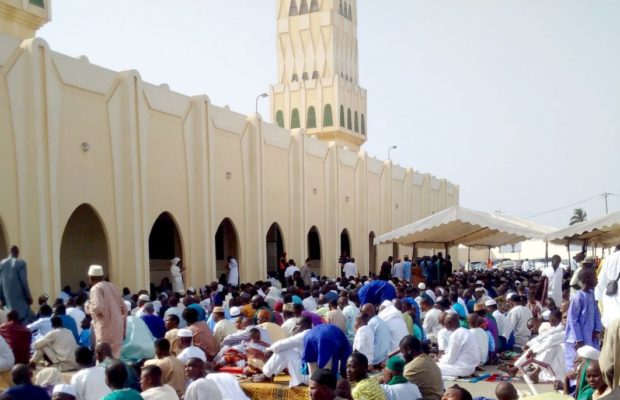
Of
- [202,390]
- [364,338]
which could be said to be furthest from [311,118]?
[202,390]

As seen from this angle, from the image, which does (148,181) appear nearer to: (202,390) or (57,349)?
(57,349)

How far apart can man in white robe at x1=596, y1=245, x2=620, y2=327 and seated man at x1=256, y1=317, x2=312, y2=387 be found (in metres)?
3.22

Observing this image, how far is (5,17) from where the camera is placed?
19.3 metres

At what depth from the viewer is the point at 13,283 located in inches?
468

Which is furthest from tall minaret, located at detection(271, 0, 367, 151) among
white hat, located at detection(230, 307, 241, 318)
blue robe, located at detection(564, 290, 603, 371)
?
blue robe, located at detection(564, 290, 603, 371)

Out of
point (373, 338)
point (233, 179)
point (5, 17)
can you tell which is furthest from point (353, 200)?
point (373, 338)

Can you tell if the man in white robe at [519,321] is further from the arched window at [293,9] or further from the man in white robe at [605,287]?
the arched window at [293,9]

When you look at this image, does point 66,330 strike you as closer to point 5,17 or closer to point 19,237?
point 19,237

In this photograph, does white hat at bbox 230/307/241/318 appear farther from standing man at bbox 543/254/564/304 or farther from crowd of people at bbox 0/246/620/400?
standing man at bbox 543/254/564/304

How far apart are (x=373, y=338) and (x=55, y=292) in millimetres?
7946

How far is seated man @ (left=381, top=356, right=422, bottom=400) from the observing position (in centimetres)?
648

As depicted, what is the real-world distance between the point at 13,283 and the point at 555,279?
9.60 m

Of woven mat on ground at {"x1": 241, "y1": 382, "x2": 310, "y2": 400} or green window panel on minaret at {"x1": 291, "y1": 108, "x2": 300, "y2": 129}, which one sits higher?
green window panel on minaret at {"x1": 291, "y1": 108, "x2": 300, "y2": 129}

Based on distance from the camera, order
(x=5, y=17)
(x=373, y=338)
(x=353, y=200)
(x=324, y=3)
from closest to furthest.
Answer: (x=373, y=338), (x=5, y=17), (x=353, y=200), (x=324, y=3)
